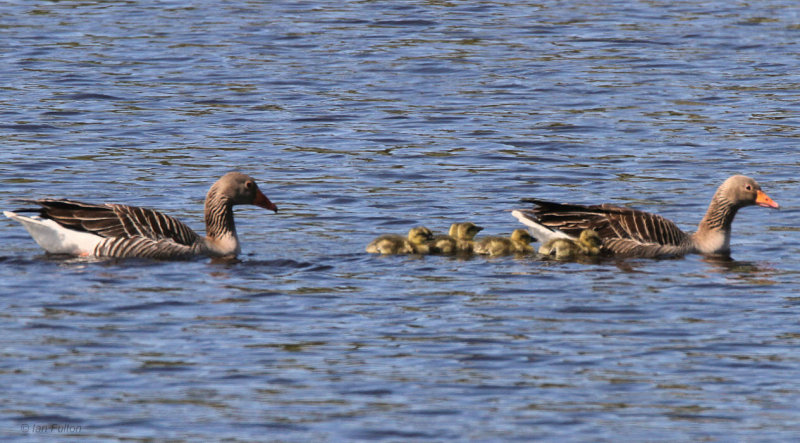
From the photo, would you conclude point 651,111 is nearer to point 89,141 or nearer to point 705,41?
point 705,41

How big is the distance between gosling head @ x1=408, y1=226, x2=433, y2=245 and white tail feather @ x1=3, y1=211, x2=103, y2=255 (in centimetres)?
341

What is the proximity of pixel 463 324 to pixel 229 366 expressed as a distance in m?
2.43

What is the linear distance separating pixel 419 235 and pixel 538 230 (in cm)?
164

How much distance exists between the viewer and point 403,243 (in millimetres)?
16219

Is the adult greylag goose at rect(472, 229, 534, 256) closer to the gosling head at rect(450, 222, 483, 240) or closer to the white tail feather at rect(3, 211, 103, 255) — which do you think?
the gosling head at rect(450, 222, 483, 240)

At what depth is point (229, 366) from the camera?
1195 centimetres

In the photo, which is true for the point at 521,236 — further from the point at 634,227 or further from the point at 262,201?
the point at 262,201

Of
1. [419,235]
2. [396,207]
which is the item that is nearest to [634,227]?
[419,235]

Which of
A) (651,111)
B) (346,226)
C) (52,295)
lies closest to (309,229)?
(346,226)

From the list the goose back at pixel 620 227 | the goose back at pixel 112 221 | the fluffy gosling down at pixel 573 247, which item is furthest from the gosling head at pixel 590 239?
the goose back at pixel 112 221

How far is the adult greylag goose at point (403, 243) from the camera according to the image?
16188 millimetres

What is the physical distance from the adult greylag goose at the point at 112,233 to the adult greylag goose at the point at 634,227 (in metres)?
3.60

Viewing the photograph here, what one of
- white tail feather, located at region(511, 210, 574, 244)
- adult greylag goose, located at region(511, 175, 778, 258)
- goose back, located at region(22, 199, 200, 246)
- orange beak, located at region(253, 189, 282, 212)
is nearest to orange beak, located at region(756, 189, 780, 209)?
adult greylag goose, located at region(511, 175, 778, 258)

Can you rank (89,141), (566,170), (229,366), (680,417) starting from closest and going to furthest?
(680,417)
(229,366)
(566,170)
(89,141)
